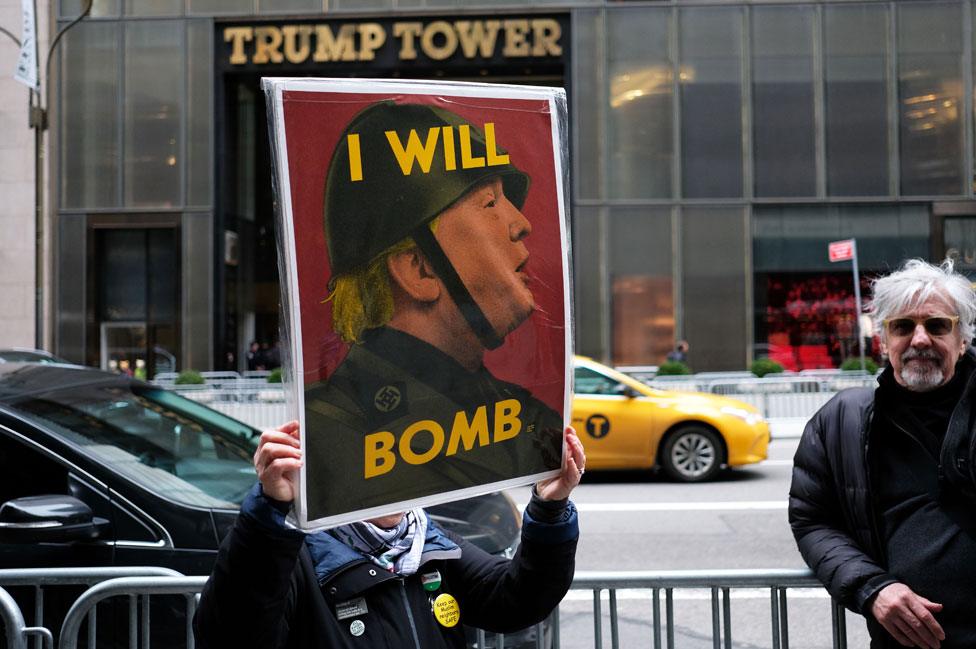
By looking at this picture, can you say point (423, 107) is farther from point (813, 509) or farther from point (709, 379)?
point (709, 379)

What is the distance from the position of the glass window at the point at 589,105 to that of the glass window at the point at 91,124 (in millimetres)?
12174

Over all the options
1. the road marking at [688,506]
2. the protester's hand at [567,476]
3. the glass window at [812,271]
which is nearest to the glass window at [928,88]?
the glass window at [812,271]

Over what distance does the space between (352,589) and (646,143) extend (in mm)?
23473

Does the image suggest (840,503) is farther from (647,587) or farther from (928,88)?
(928,88)

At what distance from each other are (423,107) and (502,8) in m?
24.4

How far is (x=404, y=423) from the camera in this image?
192cm

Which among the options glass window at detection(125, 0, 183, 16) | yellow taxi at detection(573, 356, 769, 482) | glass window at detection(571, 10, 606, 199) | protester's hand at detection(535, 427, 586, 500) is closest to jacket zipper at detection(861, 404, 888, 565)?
protester's hand at detection(535, 427, 586, 500)

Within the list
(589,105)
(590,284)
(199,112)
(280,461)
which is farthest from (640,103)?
(280,461)

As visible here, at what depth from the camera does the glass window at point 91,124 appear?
25203 mm

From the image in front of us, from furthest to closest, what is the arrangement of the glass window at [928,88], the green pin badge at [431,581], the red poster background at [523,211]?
the glass window at [928,88], the green pin badge at [431,581], the red poster background at [523,211]

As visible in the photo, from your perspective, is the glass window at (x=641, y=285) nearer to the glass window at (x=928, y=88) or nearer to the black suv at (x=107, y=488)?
the glass window at (x=928, y=88)

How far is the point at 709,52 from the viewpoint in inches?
955

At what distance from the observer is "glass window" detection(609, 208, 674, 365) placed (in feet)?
79.9

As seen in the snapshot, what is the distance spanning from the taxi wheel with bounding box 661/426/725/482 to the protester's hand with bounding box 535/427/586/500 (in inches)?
389
